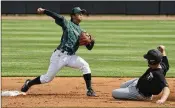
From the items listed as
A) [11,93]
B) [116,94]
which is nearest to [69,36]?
[116,94]

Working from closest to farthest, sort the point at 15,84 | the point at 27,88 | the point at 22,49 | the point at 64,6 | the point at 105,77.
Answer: the point at 27,88, the point at 15,84, the point at 105,77, the point at 22,49, the point at 64,6

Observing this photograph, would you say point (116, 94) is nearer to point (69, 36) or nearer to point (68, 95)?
point (68, 95)

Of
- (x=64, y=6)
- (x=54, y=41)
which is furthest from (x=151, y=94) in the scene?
(x=64, y=6)

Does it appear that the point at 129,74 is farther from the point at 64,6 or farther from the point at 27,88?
the point at 64,6

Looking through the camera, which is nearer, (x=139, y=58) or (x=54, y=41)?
(x=139, y=58)

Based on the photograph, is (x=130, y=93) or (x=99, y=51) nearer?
(x=130, y=93)

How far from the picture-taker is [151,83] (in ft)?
26.4

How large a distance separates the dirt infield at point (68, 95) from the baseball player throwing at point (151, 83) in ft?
0.50

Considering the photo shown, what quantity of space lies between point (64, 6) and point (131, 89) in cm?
3131

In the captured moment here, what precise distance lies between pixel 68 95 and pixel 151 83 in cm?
165

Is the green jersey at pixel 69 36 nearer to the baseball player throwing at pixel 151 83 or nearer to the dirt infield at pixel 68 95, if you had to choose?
the dirt infield at pixel 68 95

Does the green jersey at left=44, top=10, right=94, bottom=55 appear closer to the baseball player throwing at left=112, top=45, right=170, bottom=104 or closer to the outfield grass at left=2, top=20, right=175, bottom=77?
the baseball player throwing at left=112, top=45, right=170, bottom=104

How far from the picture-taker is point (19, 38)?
2067cm

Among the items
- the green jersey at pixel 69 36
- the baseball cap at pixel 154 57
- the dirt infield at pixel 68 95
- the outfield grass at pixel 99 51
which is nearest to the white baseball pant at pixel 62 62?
the green jersey at pixel 69 36
